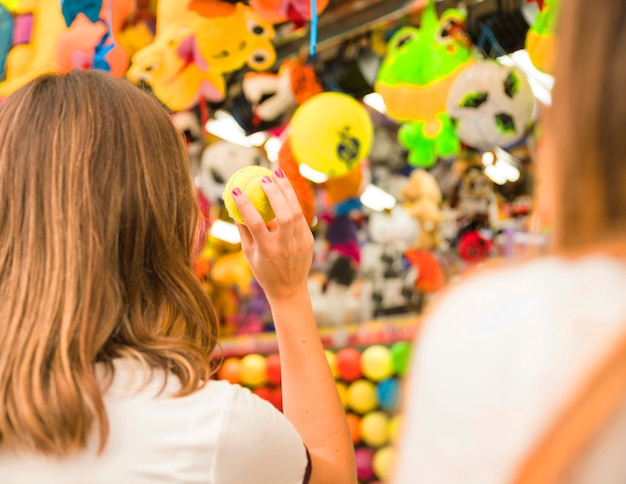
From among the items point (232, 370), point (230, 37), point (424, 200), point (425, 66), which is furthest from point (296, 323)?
point (424, 200)

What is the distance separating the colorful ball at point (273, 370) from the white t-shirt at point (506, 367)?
3163 mm

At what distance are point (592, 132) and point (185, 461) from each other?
1.76 feet

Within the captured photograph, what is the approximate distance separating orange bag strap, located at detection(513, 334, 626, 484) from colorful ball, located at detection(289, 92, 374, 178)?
2.16m

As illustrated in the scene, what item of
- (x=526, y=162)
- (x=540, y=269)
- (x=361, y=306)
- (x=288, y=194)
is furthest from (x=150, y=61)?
(x=526, y=162)

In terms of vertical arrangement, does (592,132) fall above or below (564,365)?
above

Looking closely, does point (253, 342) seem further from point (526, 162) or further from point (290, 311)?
point (290, 311)

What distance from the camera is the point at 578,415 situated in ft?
1.46

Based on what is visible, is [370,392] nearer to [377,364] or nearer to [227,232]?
[377,364]

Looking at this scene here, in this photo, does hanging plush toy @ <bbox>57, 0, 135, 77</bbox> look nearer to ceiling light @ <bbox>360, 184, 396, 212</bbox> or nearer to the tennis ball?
the tennis ball

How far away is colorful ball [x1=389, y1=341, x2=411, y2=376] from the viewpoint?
3.23m

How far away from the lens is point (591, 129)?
0.51m

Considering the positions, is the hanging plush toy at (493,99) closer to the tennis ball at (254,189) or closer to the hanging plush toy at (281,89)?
the hanging plush toy at (281,89)

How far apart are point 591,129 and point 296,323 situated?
713mm

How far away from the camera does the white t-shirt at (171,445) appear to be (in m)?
0.85
